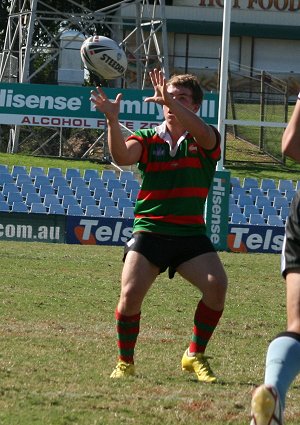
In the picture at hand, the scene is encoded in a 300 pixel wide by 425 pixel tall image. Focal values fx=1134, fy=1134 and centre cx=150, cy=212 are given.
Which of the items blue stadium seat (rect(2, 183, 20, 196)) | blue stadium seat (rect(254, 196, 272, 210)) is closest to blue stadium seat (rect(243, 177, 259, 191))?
blue stadium seat (rect(254, 196, 272, 210))

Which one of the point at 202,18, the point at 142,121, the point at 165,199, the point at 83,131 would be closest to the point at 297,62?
the point at 202,18

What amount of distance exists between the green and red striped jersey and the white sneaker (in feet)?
9.77

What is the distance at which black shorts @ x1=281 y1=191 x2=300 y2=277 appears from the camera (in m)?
4.51

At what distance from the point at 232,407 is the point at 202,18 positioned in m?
41.2

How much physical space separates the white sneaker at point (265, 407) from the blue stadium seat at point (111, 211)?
2178cm

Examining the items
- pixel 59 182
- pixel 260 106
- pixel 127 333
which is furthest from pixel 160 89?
pixel 260 106

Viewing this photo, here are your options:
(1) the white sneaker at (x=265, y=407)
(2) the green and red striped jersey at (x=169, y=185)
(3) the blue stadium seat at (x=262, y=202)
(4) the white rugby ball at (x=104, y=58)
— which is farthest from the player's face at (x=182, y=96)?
(3) the blue stadium seat at (x=262, y=202)

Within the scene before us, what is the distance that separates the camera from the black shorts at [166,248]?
6.91m

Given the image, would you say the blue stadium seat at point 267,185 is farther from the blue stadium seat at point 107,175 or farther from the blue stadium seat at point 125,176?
the blue stadium seat at point 107,175

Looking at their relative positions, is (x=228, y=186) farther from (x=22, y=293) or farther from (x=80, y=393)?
(x=80, y=393)

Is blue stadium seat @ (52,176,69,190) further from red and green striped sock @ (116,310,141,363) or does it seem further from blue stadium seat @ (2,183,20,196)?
red and green striped sock @ (116,310,141,363)

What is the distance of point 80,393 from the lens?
605 cm

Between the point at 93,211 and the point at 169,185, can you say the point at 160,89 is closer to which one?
the point at 169,185

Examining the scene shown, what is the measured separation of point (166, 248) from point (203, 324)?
1.93ft
